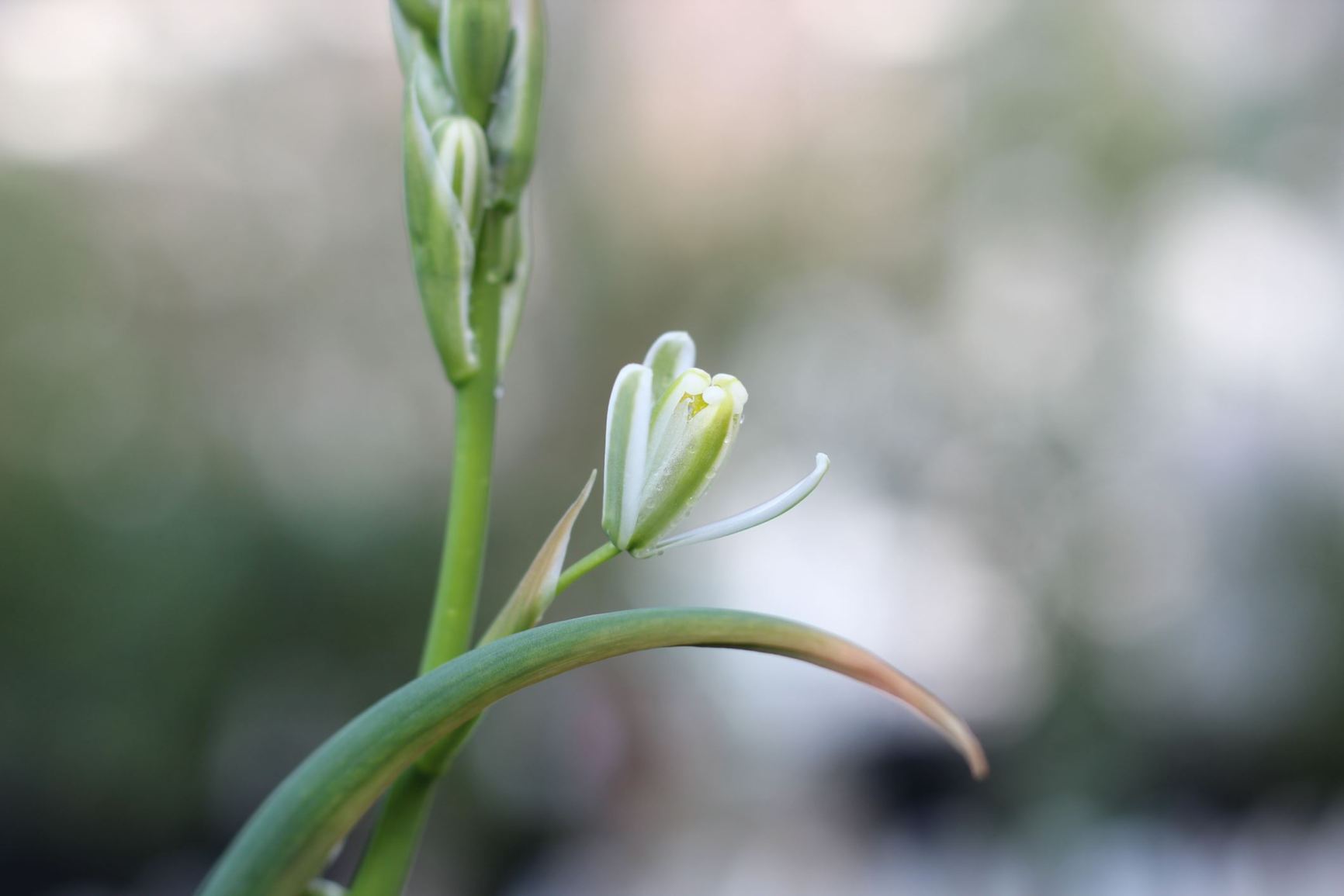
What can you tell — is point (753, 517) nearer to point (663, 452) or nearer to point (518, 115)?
point (663, 452)

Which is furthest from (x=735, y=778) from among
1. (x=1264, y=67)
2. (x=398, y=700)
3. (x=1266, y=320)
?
(x=398, y=700)

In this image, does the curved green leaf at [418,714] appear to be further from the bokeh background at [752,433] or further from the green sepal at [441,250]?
the bokeh background at [752,433]

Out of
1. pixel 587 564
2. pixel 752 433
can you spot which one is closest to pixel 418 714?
pixel 587 564

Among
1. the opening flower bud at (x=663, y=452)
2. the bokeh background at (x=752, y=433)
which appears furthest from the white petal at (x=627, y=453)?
the bokeh background at (x=752, y=433)

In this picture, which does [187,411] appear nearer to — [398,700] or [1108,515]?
[1108,515]

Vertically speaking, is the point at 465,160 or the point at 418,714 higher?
the point at 465,160
